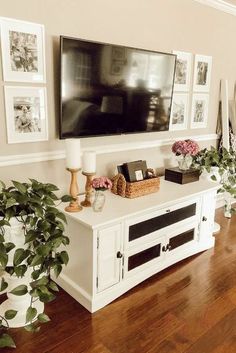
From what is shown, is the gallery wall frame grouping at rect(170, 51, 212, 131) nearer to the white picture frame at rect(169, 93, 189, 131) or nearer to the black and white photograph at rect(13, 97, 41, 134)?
the white picture frame at rect(169, 93, 189, 131)

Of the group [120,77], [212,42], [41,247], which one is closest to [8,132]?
[41,247]

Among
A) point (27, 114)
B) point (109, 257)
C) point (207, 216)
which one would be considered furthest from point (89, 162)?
point (207, 216)

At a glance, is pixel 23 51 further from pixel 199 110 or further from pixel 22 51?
pixel 199 110

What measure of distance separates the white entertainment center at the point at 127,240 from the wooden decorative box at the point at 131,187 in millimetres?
47

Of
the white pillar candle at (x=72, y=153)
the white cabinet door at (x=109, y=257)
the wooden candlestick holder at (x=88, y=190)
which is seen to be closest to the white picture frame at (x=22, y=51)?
the white pillar candle at (x=72, y=153)

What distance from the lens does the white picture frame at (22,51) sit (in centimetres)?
187

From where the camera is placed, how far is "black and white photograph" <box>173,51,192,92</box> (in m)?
2.95

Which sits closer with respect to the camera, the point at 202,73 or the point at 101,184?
the point at 101,184

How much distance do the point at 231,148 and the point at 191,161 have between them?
101 cm

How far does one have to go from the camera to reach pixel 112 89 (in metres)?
2.37

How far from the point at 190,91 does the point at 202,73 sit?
9.7 inches

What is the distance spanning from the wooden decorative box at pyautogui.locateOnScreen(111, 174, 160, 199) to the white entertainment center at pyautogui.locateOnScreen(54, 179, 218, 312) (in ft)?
0.15

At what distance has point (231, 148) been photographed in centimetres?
360

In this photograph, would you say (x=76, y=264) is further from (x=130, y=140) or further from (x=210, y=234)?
(x=210, y=234)
